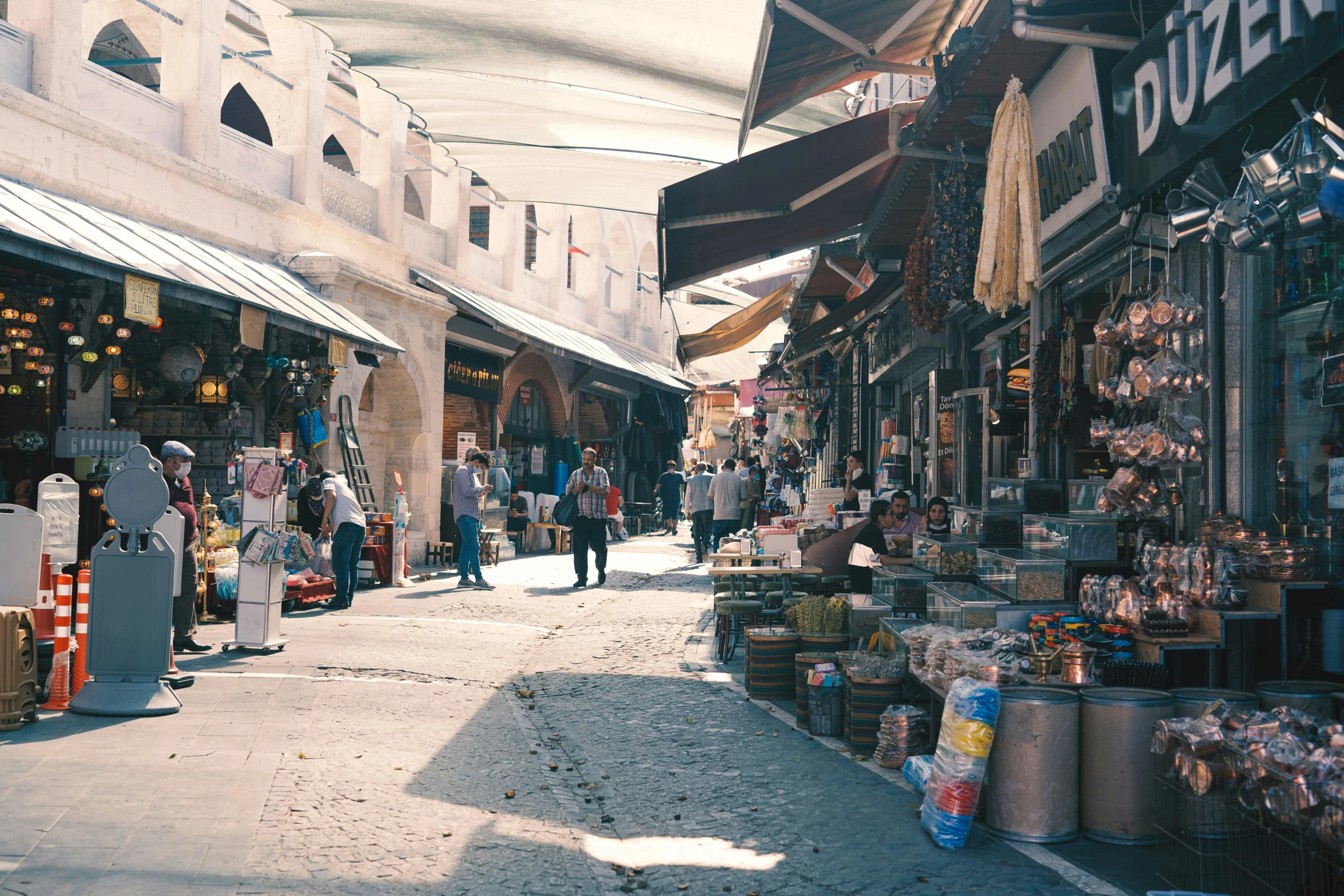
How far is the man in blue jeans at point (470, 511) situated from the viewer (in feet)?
48.1

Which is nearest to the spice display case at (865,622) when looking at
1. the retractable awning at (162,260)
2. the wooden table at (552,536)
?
the retractable awning at (162,260)

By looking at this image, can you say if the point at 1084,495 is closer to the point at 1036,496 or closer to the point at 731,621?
the point at 1036,496

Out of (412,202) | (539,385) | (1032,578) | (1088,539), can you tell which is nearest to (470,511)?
(1032,578)

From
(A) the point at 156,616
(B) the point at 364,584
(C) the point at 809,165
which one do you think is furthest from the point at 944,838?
(B) the point at 364,584

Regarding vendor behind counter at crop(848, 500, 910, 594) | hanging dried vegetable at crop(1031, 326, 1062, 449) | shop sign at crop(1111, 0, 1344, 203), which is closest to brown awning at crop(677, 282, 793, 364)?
vendor behind counter at crop(848, 500, 910, 594)

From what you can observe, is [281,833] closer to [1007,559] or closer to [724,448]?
[1007,559]

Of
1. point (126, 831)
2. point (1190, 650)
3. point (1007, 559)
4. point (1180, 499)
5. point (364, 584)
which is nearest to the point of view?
point (126, 831)

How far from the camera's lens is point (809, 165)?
899 cm

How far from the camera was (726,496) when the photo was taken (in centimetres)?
1730

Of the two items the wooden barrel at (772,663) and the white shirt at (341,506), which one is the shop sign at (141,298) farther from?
the wooden barrel at (772,663)

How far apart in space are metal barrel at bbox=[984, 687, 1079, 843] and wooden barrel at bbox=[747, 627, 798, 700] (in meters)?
3.21

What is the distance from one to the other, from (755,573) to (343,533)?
220 inches

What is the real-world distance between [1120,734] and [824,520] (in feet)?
26.8

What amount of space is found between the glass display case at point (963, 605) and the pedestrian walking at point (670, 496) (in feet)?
70.2
